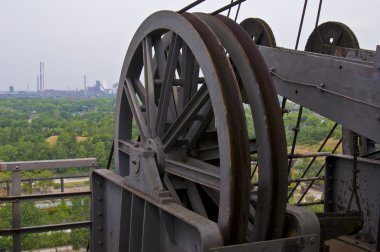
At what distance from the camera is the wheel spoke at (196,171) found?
3.75m

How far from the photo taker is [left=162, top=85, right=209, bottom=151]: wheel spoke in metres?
4.08

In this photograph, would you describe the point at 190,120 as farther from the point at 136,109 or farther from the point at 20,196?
the point at 20,196

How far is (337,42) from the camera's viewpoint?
6.66 m

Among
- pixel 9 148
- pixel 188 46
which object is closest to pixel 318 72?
pixel 188 46

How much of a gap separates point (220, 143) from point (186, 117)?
0.88m

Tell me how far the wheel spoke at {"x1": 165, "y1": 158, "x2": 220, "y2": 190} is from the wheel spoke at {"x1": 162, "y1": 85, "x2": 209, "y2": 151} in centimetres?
20

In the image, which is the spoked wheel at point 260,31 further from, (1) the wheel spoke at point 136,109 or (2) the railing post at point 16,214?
(2) the railing post at point 16,214

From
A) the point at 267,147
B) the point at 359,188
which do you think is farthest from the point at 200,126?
the point at 359,188

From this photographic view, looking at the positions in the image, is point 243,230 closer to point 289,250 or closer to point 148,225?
point 289,250

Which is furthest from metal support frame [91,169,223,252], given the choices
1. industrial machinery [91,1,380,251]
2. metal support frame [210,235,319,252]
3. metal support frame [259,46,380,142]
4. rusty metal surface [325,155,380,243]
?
rusty metal surface [325,155,380,243]

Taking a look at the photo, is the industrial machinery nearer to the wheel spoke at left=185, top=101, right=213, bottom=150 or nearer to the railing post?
the wheel spoke at left=185, top=101, right=213, bottom=150

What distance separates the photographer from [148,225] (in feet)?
13.3

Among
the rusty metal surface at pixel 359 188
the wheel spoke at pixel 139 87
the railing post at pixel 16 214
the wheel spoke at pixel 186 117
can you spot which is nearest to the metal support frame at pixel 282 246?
the wheel spoke at pixel 186 117

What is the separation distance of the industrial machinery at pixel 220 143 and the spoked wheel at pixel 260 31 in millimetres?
970
